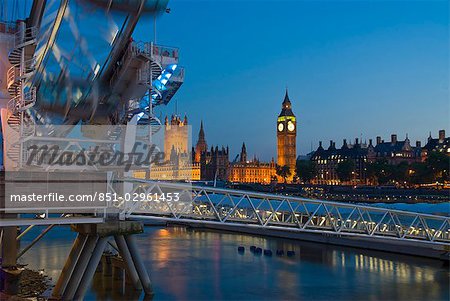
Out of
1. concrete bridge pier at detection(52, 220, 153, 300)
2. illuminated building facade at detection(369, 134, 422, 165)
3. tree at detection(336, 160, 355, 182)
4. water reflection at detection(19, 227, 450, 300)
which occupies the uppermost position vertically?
illuminated building facade at detection(369, 134, 422, 165)

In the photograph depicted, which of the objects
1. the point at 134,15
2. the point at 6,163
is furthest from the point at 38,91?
the point at 134,15

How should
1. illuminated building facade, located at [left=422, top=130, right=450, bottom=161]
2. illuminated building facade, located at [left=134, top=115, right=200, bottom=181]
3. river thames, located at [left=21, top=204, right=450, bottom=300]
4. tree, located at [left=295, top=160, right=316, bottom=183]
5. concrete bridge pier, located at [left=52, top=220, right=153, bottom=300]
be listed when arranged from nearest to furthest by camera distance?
concrete bridge pier, located at [left=52, top=220, right=153, bottom=300]
river thames, located at [left=21, top=204, right=450, bottom=300]
illuminated building facade, located at [left=134, top=115, right=200, bottom=181]
illuminated building facade, located at [left=422, top=130, right=450, bottom=161]
tree, located at [left=295, top=160, right=316, bottom=183]

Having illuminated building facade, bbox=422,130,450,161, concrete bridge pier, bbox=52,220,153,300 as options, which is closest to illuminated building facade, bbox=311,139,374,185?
illuminated building facade, bbox=422,130,450,161

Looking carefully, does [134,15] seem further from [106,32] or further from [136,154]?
[136,154]

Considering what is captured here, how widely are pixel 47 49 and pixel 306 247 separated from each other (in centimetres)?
3351

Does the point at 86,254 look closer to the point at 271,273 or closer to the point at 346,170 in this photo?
the point at 271,273

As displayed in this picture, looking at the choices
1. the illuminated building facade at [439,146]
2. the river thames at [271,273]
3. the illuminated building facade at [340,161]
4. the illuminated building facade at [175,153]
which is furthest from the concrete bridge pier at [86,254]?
the illuminated building facade at [340,161]

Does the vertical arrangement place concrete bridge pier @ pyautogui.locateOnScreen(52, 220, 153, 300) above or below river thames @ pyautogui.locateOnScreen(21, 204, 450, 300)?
above

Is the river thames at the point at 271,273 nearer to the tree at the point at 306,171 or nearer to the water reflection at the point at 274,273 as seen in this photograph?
the water reflection at the point at 274,273

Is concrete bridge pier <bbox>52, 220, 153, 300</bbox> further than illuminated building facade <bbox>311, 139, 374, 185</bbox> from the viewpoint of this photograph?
No

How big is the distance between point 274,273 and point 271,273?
197 mm

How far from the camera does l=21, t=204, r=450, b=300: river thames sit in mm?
28234

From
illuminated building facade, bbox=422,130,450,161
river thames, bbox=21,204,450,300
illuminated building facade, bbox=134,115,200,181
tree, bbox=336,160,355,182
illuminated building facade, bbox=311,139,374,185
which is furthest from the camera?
illuminated building facade, bbox=311,139,374,185

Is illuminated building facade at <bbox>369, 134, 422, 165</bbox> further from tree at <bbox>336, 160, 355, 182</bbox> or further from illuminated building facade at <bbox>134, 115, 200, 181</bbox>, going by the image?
illuminated building facade at <bbox>134, 115, 200, 181</bbox>
